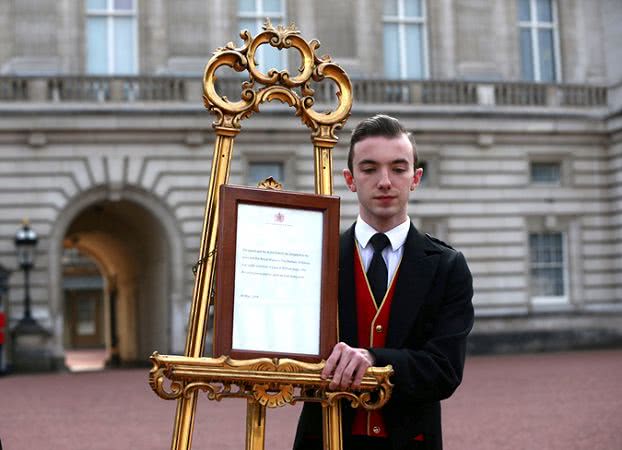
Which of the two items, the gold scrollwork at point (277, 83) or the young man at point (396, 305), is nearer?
the young man at point (396, 305)

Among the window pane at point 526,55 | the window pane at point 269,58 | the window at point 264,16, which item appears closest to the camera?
the window pane at point 269,58

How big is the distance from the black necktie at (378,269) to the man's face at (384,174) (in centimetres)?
6

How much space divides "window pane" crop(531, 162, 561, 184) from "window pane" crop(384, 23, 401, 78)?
401 centimetres

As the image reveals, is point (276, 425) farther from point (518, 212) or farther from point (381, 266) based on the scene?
point (518, 212)

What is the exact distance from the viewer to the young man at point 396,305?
3227 millimetres

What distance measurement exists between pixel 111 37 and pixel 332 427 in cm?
2071

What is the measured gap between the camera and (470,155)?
78.7 feet

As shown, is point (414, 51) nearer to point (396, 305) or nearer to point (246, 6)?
point (246, 6)

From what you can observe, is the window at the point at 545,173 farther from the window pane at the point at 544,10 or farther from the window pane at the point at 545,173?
the window pane at the point at 544,10

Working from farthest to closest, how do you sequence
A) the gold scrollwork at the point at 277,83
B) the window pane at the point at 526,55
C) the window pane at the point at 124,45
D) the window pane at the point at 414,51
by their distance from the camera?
the window pane at the point at 526,55 → the window pane at the point at 414,51 → the window pane at the point at 124,45 → the gold scrollwork at the point at 277,83

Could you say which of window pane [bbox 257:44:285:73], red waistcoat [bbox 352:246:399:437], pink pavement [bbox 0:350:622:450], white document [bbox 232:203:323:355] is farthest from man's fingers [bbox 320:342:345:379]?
window pane [bbox 257:44:285:73]

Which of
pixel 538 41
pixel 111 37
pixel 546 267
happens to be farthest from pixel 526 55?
pixel 111 37

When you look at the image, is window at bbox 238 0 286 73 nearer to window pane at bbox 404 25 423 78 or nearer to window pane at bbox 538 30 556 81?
window pane at bbox 404 25 423 78

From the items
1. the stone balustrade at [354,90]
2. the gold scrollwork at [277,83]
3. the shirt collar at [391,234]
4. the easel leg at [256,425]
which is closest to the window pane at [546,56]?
the stone balustrade at [354,90]
